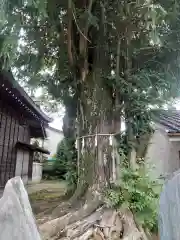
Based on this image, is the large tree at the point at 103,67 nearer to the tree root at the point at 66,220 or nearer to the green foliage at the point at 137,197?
the tree root at the point at 66,220

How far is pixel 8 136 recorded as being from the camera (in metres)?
8.18

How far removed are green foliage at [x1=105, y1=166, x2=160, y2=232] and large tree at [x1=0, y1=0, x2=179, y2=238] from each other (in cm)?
19

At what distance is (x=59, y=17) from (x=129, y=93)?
1817mm

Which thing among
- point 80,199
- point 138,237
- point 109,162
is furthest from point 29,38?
point 138,237

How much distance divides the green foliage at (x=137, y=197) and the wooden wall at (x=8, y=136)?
507cm

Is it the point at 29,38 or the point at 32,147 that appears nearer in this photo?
the point at 29,38

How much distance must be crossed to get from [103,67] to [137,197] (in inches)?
93.5

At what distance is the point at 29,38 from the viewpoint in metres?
4.42

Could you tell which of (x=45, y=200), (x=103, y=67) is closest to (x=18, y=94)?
(x=45, y=200)

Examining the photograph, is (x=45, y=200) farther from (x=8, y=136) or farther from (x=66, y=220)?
(x=8, y=136)

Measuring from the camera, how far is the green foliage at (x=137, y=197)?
11.8ft

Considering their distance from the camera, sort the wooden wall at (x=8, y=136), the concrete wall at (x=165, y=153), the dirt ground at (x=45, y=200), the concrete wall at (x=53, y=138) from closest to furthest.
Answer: the dirt ground at (x=45, y=200), the concrete wall at (x=165, y=153), the wooden wall at (x=8, y=136), the concrete wall at (x=53, y=138)

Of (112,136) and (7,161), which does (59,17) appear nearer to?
(112,136)

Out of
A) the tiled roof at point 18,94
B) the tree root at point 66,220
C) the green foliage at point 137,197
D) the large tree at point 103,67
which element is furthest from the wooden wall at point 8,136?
the green foliage at point 137,197
